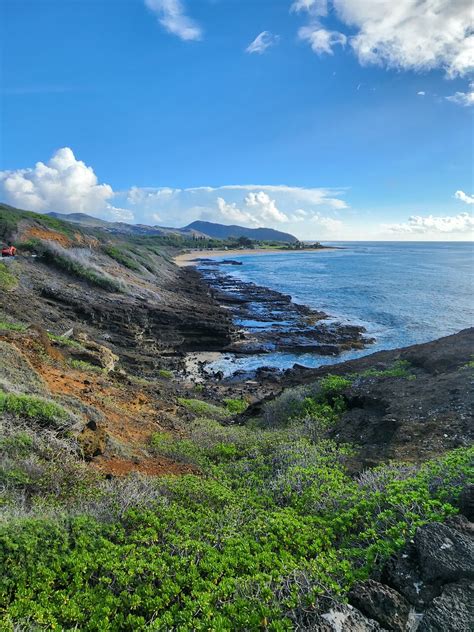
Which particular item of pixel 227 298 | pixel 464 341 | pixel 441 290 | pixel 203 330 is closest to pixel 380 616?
pixel 464 341

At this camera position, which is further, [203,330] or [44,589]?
[203,330]

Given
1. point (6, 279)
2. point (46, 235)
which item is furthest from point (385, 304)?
point (6, 279)

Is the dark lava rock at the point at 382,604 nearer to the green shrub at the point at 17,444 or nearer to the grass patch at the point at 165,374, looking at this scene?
the green shrub at the point at 17,444

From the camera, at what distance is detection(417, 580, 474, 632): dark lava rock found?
3.54 metres

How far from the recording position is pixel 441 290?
55375 mm

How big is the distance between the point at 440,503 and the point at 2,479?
649cm

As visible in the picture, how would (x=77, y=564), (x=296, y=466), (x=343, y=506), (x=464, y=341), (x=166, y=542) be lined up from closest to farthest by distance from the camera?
(x=77, y=564) → (x=166, y=542) → (x=343, y=506) → (x=296, y=466) → (x=464, y=341)

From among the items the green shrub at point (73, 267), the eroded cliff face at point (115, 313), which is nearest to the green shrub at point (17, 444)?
the eroded cliff face at point (115, 313)

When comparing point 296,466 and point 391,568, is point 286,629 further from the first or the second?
point 296,466

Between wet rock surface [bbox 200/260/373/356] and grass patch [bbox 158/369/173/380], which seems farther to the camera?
wet rock surface [bbox 200/260/373/356]

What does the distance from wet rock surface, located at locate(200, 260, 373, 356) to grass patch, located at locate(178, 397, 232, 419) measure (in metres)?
10.6

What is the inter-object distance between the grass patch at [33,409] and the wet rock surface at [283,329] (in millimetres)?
18557

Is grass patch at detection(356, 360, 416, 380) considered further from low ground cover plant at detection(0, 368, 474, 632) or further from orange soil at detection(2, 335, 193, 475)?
orange soil at detection(2, 335, 193, 475)

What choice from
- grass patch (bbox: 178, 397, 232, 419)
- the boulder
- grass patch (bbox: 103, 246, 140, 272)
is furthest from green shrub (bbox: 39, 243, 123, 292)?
the boulder
